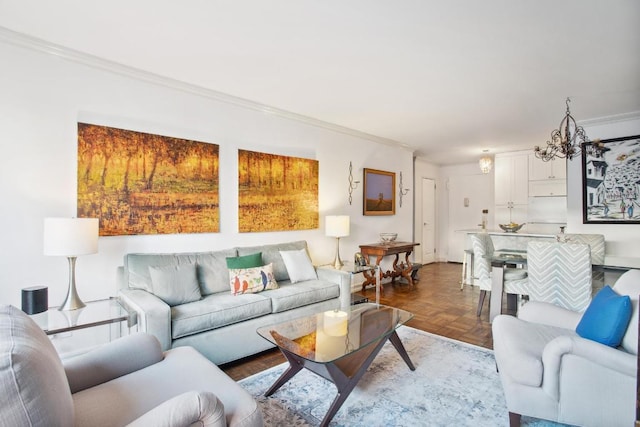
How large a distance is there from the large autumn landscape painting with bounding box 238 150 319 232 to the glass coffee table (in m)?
1.52

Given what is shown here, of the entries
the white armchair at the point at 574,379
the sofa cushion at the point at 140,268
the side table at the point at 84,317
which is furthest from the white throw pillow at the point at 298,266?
the white armchair at the point at 574,379

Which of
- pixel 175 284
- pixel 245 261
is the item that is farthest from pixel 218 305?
pixel 245 261

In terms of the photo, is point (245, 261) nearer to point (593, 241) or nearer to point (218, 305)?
point (218, 305)

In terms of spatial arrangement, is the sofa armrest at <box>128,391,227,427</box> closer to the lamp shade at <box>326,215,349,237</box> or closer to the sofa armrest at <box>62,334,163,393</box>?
the sofa armrest at <box>62,334,163,393</box>

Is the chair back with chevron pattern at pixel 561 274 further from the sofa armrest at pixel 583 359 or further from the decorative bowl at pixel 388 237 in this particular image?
the decorative bowl at pixel 388 237

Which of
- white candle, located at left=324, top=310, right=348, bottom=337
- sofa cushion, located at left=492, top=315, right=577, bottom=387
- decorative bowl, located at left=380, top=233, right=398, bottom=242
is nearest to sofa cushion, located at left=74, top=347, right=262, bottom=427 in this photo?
white candle, located at left=324, top=310, right=348, bottom=337

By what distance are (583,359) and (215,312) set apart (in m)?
2.23

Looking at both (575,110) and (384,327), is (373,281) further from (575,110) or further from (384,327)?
(575,110)

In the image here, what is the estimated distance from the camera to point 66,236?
2.14 m

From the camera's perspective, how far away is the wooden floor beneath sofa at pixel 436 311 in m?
2.62

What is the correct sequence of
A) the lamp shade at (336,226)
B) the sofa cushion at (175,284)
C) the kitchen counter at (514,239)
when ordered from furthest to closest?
→ the kitchen counter at (514,239), the lamp shade at (336,226), the sofa cushion at (175,284)

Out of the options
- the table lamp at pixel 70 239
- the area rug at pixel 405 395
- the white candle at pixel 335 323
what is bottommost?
the area rug at pixel 405 395

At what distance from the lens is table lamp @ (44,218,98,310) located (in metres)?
2.12

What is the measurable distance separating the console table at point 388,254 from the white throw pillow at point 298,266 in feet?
3.89
